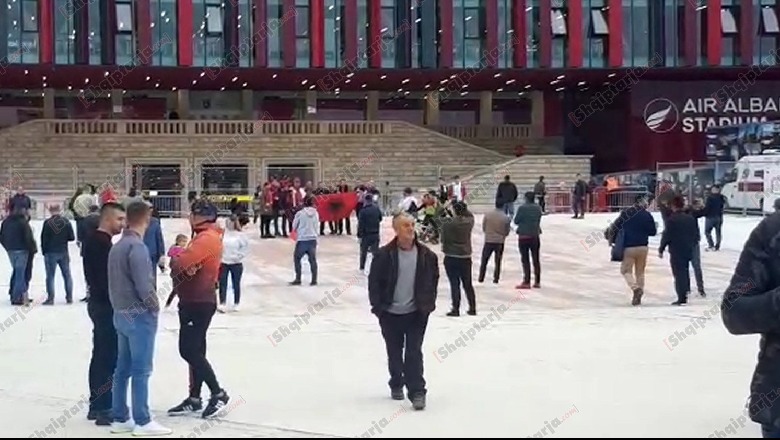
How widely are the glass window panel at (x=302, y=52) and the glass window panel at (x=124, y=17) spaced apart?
295 inches

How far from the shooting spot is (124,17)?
49375 millimetres

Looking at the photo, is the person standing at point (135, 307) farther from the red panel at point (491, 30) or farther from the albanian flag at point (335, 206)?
the red panel at point (491, 30)

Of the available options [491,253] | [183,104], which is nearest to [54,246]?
[491,253]

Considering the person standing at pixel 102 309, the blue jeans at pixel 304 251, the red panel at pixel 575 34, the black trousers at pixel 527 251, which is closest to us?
the person standing at pixel 102 309

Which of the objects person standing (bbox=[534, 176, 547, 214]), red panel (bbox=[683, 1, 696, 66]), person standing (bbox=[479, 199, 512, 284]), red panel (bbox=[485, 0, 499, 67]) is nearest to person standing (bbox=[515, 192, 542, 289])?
person standing (bbox=[479, 199, 512, 284])

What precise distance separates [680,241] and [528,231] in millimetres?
3156

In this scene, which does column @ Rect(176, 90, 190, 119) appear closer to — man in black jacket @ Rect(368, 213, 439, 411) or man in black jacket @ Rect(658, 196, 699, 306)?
man in black jacket @ Rect(658, 196, 699, 306)

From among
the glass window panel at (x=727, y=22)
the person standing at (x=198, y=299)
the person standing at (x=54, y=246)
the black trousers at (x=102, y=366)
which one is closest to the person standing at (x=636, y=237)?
the person standing at (x=54, y=246)

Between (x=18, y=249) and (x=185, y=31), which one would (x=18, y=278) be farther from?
A: (x=185, y=31)

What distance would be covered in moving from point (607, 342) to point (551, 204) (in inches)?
1144

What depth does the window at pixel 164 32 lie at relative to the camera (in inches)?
1938

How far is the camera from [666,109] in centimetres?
5356

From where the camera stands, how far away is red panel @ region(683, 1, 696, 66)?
50219mm

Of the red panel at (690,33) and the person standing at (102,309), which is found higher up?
the red panel at (690,33)
